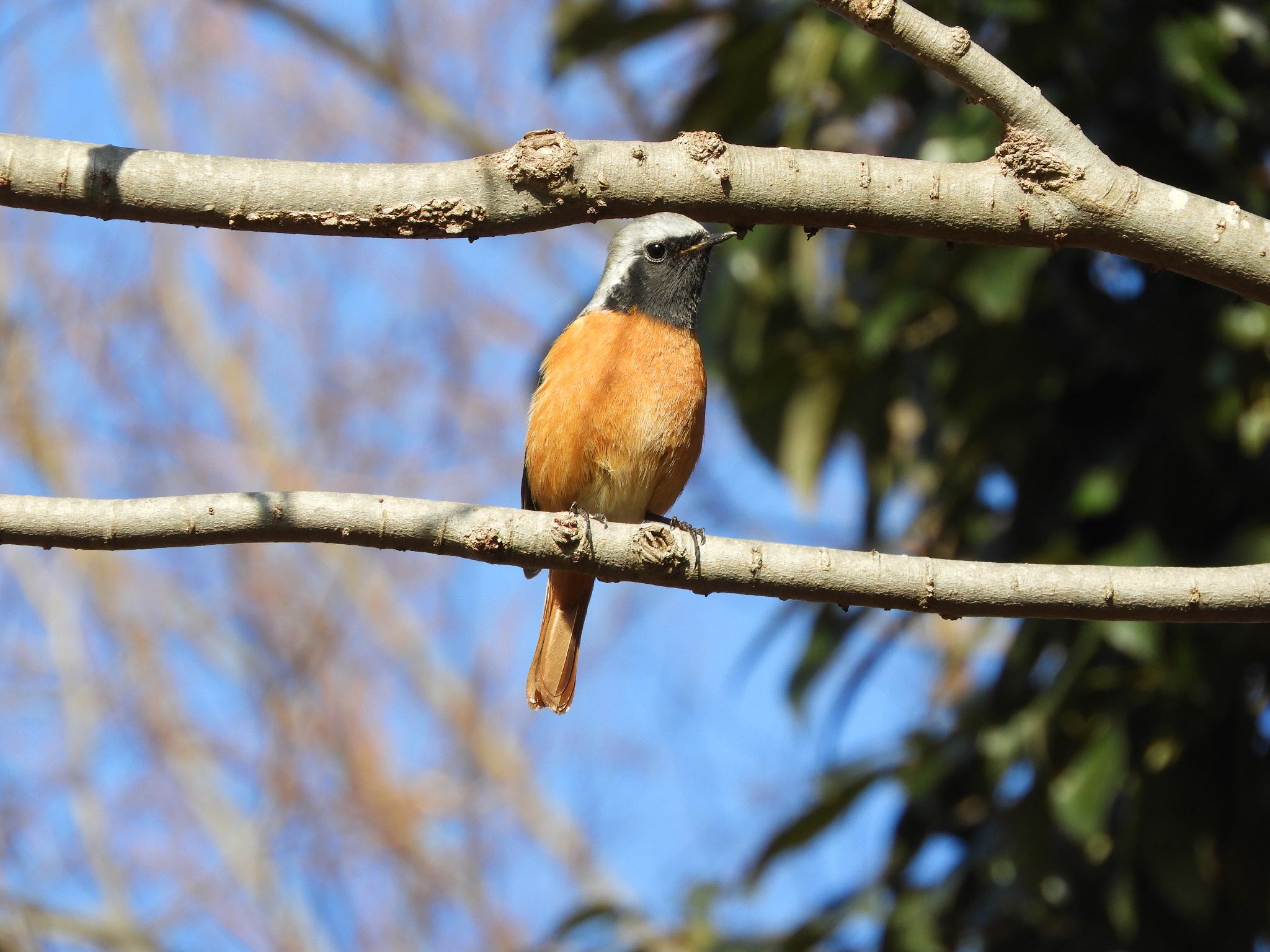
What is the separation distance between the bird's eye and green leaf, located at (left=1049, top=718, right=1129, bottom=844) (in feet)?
7.70

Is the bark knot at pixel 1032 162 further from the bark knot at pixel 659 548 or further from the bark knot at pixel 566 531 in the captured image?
the bark knot at pixel 566 531

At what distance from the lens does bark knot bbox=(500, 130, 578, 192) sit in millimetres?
2439

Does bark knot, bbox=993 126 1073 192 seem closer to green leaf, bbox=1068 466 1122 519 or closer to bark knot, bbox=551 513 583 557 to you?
bark knot, bbox=551 513 583 557

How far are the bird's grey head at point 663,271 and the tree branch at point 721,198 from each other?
252 centimetres

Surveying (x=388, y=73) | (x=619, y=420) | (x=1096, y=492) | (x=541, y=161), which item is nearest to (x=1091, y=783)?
(x=1096, y=492)

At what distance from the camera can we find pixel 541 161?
8.00ft

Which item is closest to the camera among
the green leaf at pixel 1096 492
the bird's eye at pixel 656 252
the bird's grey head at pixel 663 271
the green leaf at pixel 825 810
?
the green leaf at pixel 1096 492

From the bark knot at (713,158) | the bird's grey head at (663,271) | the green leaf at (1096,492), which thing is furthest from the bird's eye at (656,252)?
the bark knot at (713,158)

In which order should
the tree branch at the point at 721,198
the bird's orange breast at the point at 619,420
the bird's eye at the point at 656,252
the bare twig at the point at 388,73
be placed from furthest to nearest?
the bare twig at the point at 388,73, the bird's eye at the point at 656,252, the bird's orange breast at the point at 619,420, the tree branch at the point at 721,198

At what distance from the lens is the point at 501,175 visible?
246cm

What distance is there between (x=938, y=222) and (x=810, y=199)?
25cm

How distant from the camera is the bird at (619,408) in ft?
15.4

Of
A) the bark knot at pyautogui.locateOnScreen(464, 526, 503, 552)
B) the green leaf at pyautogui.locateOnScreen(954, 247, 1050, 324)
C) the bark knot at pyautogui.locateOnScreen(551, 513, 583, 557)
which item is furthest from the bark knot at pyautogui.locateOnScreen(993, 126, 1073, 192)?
the green leaf at pyautogui.locateOnScreen(954, 247, 1050, 324)

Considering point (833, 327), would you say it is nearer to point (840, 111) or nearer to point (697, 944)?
point (840, 111)
